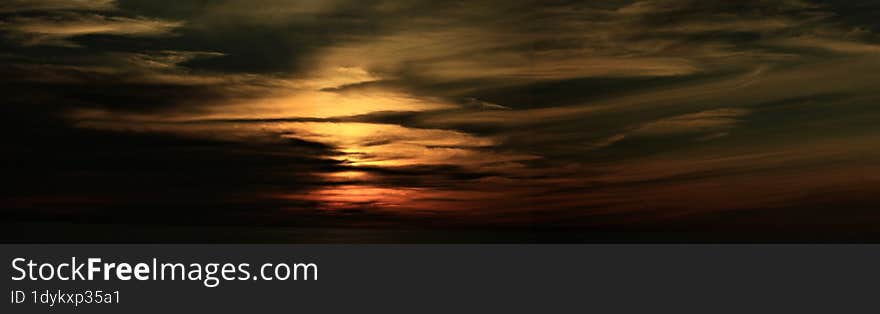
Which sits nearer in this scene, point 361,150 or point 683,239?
point 361,150

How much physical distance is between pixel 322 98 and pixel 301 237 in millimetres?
2214

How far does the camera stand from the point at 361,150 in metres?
11.9

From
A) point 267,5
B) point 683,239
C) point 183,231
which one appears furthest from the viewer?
point 683,239

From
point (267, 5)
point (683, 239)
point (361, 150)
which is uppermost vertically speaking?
point (267, 5)

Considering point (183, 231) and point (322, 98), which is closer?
point (322, 98)

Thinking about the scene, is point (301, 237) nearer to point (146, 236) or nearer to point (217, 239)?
point (217, 239)

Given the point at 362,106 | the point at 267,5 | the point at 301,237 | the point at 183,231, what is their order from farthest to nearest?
1. the point at 183,231
2. the point at 301,237
3. the point at 362,106
4. the point at 267,5

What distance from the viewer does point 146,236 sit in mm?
11844
